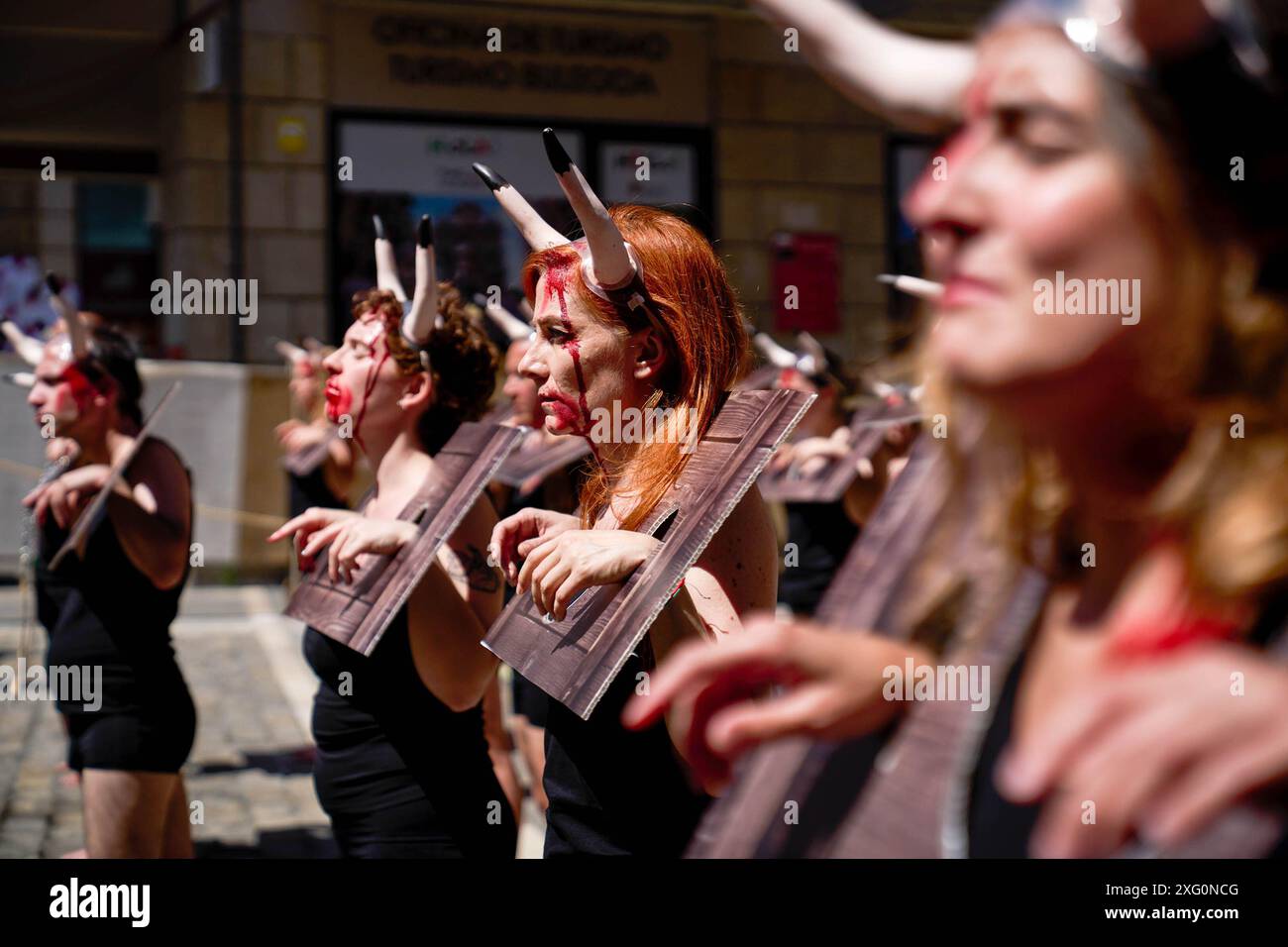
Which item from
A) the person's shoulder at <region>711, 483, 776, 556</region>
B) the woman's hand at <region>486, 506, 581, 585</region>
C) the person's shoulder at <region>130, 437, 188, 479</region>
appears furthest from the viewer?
the person's shoulder at <region>130, 437, 188, 479</region>

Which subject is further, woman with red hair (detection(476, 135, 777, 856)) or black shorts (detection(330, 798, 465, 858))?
black shorts (detection(330, 798, 465, 858))

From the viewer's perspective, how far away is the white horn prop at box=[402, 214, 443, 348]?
3.49 m

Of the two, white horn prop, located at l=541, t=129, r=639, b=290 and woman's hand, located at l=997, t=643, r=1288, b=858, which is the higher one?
white horn prop, located at l=541, t=129, r=639, b=290

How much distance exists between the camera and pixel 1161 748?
88 centimetres

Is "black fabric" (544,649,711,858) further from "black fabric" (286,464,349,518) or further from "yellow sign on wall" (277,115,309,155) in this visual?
"yellow sign on wall" (277,115,309,155)

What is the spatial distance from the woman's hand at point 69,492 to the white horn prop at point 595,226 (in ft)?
6.99

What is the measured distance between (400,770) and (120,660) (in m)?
1.42

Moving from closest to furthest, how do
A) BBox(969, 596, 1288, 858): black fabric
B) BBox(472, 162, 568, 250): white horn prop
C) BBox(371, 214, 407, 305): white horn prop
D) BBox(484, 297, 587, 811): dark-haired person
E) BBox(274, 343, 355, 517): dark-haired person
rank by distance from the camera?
BBox(969, 596, 1288, 858): black fabric
BBox(472, 162, 568, 250): white horn prop
BBox(371, 214, 407, 305): white horn prop
BBox(484, 297, 587, 811): dark-haired person
BBox(274, 343, 355, 517): dark-haired person

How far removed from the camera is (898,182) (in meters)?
14.5

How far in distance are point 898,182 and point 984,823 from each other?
45.9ft

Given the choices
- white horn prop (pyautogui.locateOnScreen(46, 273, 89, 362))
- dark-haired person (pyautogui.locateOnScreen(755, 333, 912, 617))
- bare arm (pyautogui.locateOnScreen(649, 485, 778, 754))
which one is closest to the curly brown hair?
white horn prop (pyautogui.locateOnScreen(46, 273, 89, 362))

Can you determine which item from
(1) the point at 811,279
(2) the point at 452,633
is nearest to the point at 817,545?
(2) the point at 452,633

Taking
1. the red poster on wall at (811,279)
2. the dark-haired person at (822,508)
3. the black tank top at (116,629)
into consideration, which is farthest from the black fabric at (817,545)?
the red poster on wall at (811,279)

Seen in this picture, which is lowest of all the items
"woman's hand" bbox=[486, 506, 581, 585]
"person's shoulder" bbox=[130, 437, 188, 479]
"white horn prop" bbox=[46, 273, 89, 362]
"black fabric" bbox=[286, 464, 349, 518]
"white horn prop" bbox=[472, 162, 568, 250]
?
"black fabric" bbox=[286, 464, 349, 518]
